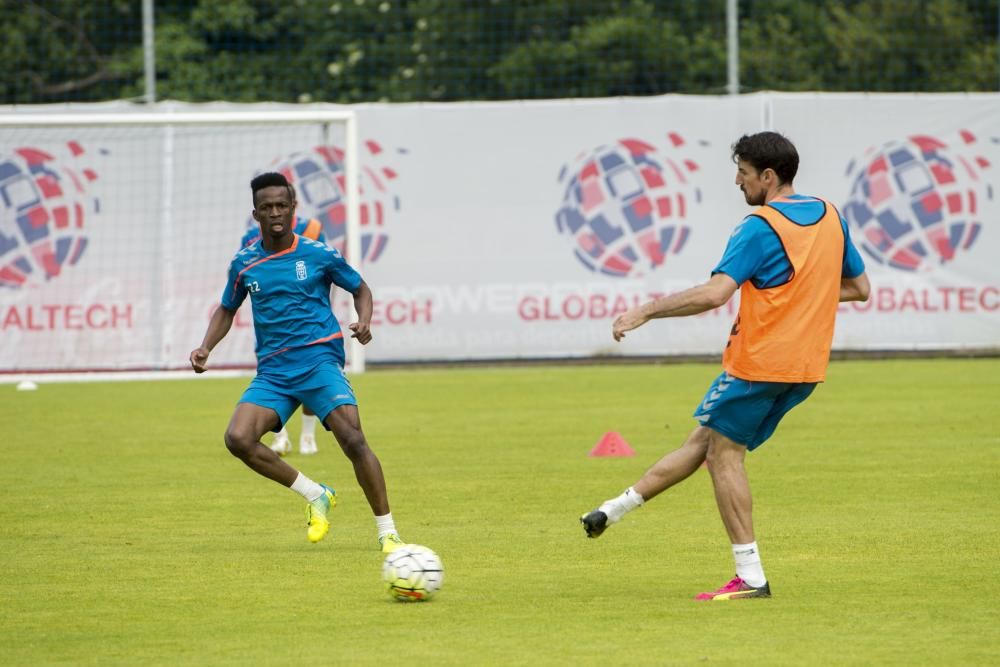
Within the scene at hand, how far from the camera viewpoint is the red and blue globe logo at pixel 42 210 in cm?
2241

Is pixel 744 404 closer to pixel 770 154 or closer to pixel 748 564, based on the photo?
pixel 748 564

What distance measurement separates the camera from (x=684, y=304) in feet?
24.0

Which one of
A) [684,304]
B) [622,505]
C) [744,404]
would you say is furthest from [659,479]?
[684,304]

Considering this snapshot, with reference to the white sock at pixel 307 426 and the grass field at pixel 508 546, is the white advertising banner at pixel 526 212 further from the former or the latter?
the white sock at pixel 307 426

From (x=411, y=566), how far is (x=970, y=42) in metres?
32.4

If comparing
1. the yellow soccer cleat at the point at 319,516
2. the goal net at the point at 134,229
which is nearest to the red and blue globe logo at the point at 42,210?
the goal net at the point at 134,229

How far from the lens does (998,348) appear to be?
2323 centimetres

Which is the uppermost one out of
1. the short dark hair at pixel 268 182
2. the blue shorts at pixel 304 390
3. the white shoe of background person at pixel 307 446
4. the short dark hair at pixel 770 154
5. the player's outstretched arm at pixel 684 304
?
the short dark hair at pixel 770 154

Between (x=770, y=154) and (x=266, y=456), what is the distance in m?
3.50

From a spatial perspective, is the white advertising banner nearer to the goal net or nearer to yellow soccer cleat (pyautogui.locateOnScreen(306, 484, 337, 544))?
the goal net

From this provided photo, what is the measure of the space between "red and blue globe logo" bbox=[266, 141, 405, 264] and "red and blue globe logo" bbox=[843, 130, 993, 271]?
603cm

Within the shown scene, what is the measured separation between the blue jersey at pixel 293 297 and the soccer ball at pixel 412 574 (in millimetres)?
2071

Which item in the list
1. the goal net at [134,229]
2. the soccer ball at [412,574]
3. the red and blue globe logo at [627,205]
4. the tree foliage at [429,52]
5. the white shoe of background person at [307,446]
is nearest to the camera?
the soccer ball at [412,574]

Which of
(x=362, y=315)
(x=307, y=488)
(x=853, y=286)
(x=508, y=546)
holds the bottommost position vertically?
(x=508, y=546)
